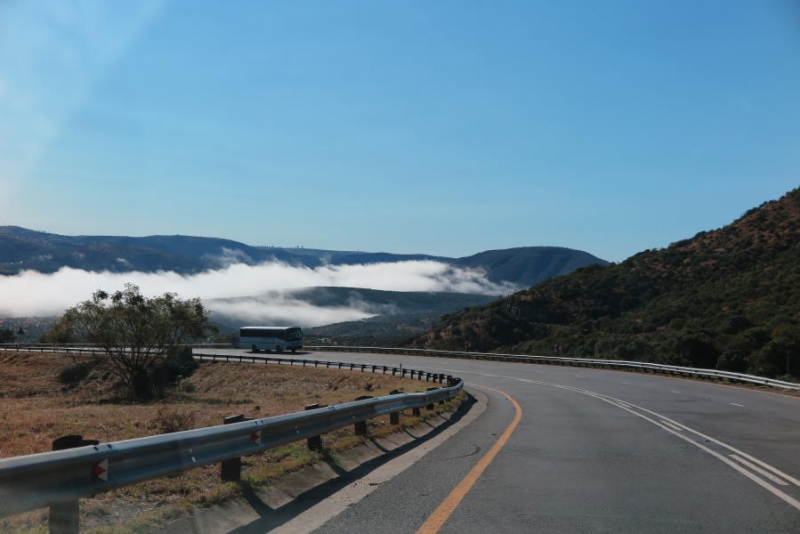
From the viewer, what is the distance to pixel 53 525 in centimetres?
552

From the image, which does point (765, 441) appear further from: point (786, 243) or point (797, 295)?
point (786, 243)

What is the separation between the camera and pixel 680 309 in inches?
2475

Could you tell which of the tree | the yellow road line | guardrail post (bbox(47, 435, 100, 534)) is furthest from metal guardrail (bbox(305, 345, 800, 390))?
guardrail post (bbox(47, 435, 100, 534))

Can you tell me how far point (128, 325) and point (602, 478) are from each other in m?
39.5

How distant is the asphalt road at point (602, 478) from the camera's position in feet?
22.9

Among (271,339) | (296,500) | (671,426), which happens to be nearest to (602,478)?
(296,500)

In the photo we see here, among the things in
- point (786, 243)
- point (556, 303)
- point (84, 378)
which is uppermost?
point (786, 243)

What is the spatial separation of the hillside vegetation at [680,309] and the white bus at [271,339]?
15008mm

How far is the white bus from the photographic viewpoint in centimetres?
7738

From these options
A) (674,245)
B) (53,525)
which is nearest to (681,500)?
(53,525)

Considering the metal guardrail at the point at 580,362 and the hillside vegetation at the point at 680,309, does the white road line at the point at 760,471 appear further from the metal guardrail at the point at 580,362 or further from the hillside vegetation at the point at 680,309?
the hillside vegetation at the point at 680,309

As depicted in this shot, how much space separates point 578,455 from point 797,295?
48454 mm

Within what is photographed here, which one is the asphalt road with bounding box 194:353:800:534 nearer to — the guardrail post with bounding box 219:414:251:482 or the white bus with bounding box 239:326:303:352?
the guardrail post with bounding box 219:414:251:482

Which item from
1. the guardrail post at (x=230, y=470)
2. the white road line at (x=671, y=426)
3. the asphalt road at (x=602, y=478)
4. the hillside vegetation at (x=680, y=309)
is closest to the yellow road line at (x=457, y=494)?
the asphalt road at (x=602, y=478)
